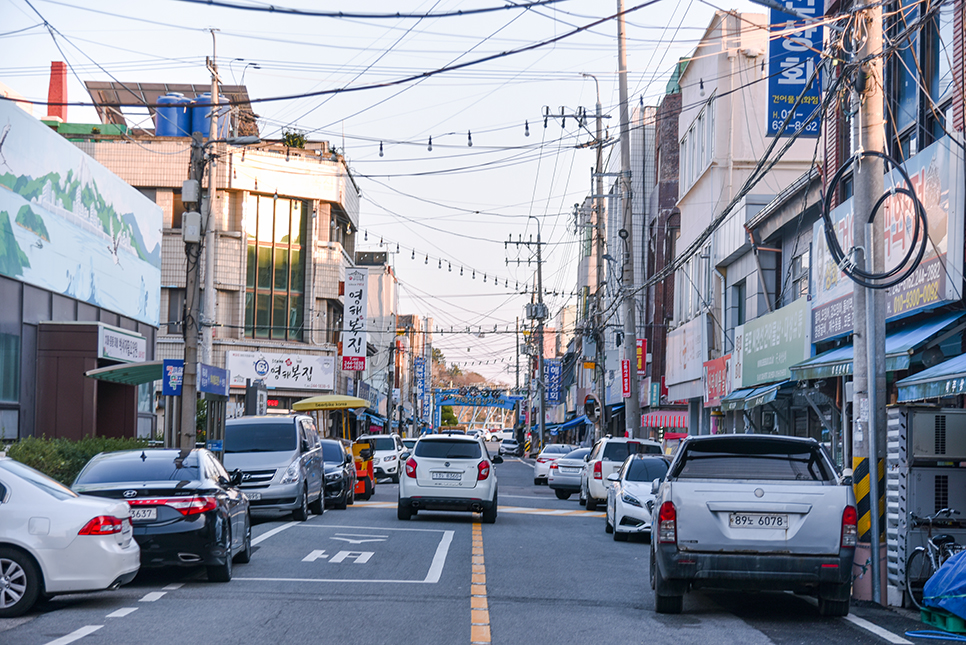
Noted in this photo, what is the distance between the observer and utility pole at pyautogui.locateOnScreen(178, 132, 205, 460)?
2245cm

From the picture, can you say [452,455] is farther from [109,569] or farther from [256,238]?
[256,238]

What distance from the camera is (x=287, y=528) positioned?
63.4 feet

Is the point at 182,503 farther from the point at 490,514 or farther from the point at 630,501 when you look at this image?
the point at 490,514

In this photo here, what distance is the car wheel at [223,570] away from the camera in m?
12.1

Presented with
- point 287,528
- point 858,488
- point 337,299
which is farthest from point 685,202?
point 858,488

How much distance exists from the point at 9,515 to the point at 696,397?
98.3 ft

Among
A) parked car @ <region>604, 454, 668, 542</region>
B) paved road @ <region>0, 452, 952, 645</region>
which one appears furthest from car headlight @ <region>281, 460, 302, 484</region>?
parked car @ <region>604, 454, 668, 542</region>

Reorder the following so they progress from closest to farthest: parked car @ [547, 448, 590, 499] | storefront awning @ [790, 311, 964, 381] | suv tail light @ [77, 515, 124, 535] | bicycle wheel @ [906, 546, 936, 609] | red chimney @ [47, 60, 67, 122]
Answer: suv tail light @ [77, 515, 124, 535] < bicycle wheel @ [906, 546, 936, 609] < storefront awning @ [790, 311, 964, 381] < parked car @ [547, 448, 590, 499] < red chimney @ [47, 60, 67, 122]

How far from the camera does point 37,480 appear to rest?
33.8 feet

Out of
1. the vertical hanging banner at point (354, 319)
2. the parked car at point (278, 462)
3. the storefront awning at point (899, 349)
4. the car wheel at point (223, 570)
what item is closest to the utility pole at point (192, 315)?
the parked car at point (278, 462)

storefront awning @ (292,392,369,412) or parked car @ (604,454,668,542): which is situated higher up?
storefront awning @ (292,392,369,412)

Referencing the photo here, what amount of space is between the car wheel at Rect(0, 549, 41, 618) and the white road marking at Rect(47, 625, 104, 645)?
0.85 metres

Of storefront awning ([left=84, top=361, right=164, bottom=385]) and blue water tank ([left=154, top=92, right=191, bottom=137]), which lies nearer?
storefront awning ([left=84, top=361, right=164, bottom=385])

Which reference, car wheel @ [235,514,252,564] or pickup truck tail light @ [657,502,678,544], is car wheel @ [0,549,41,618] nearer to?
car wheel @ [235,514,252,564]
